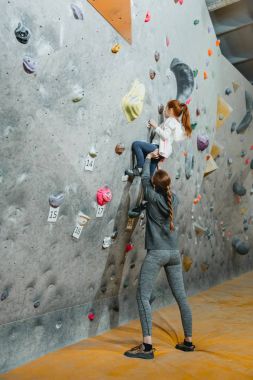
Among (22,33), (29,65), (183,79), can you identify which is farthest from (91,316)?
(183,79)

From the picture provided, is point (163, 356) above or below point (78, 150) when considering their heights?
below

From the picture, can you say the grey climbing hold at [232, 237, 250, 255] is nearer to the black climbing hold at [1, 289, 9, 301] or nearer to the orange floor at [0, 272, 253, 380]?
the orange floor at [0, 272, 253, 380]

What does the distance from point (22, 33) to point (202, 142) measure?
2115mm

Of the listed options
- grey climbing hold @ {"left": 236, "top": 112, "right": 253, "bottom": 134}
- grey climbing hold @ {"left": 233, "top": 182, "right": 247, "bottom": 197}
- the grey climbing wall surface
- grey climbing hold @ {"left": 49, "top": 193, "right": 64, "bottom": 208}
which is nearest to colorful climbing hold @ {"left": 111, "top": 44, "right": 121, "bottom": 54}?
the grey climbing wall surface

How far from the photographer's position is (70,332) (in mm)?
2367

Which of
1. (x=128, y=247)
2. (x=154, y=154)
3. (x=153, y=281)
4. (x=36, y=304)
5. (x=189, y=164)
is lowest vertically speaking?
(x=36, y=304)

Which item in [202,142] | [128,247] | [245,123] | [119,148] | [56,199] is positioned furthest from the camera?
[245,123]

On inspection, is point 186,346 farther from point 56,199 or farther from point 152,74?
point 152,74

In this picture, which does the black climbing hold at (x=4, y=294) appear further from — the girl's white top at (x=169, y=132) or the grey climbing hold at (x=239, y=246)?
the grey climbing hold at (x=239, y=246)

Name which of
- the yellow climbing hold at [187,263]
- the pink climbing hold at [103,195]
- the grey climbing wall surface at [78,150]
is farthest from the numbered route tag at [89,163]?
the yellow climbing hold at [187,263]

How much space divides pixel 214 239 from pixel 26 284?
8.81 feet

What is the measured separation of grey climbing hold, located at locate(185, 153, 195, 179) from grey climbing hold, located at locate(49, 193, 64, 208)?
4.93 feet

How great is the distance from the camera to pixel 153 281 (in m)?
2.24

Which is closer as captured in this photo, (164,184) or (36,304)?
(36,304)
